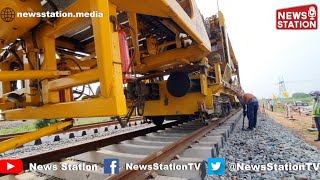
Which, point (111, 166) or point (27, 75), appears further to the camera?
point (111, 166)

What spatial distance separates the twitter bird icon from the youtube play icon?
2.06m

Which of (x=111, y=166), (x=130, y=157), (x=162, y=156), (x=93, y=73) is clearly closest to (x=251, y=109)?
(x=162, y=156)

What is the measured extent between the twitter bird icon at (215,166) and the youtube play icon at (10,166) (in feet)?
6.76

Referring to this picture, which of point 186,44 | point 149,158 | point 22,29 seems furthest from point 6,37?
point 186,44

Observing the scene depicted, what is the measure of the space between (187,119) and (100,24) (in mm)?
5835

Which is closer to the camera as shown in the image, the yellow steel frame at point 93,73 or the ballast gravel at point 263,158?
the yellow steel frame at point 93,73

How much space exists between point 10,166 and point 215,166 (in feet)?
7.43

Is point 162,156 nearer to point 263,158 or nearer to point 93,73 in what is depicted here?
point 93,73

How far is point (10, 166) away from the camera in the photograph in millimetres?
2816

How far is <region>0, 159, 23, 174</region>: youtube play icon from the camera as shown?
273cm

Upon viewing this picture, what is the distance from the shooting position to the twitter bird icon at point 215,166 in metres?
2.81

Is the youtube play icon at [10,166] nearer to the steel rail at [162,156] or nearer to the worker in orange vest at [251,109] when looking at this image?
the steel rail at [162,156]

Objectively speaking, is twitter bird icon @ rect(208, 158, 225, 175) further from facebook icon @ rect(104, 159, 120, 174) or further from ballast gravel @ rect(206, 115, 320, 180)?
facebook icon @ rect(104, 159, 120, 174)

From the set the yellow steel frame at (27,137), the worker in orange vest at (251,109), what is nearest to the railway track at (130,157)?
the yellow steel frame at (27,137)
